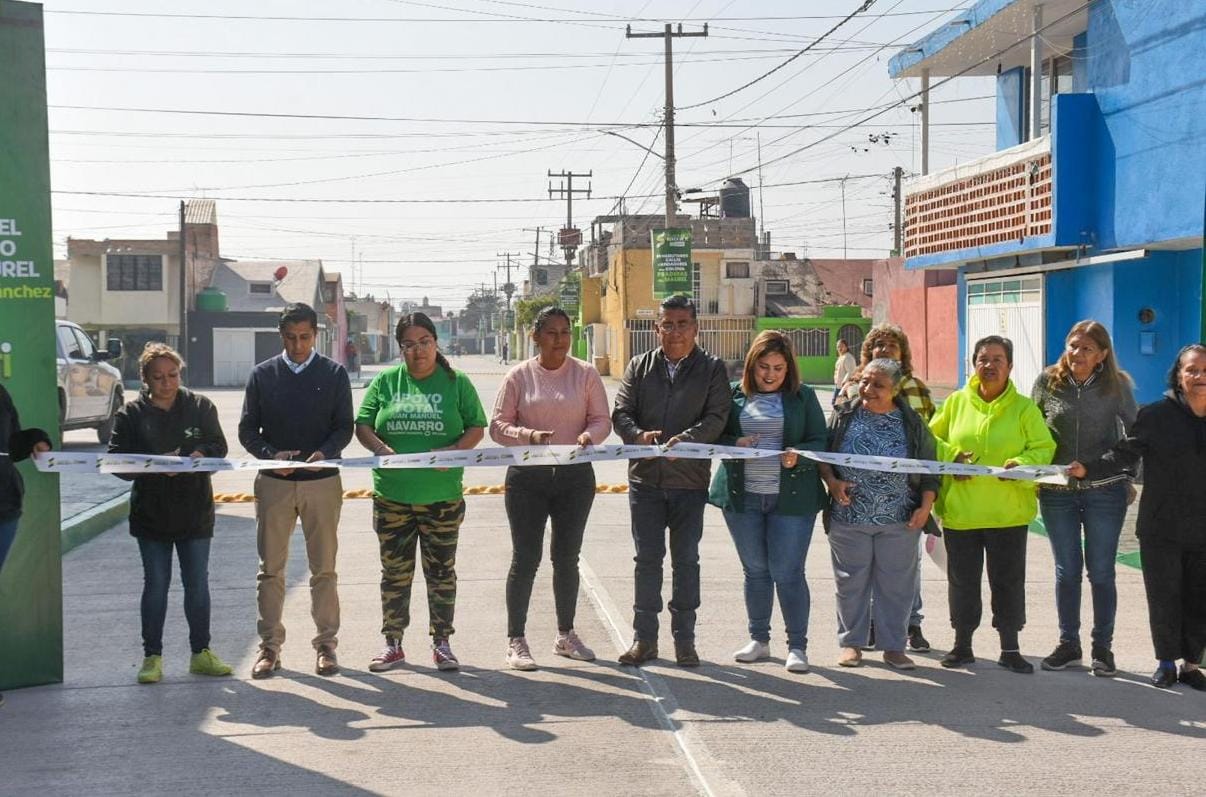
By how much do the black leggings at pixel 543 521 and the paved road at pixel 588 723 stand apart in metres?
0.40

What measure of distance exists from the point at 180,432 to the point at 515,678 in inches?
85.7

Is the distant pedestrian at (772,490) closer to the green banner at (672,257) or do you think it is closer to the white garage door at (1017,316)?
the white garage door at (1017,316)

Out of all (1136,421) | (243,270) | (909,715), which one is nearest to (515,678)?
(909,715)

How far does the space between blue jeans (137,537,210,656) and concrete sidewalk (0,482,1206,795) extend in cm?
22

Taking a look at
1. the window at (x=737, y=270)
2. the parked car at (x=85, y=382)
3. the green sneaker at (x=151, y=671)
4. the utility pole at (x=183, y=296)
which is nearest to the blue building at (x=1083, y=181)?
the green sneaker at (x=151, y=671)

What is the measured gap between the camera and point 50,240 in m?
7.30

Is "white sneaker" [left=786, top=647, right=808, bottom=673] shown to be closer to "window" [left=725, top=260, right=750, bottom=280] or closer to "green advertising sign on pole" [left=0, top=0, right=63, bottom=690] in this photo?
"green advertising sign on pole" [left=0, top=0, right=63, bottom=690]

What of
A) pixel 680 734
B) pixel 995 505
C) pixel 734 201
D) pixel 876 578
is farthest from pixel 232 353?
pixel 680 734

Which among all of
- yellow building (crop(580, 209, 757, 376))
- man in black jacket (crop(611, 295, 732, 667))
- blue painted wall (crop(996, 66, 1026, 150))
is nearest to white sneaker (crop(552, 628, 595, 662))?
man in black jacket (crop(611, 295, 732, 667))

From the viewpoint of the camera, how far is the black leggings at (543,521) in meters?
7.69

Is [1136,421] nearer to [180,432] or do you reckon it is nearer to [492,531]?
[180,432]

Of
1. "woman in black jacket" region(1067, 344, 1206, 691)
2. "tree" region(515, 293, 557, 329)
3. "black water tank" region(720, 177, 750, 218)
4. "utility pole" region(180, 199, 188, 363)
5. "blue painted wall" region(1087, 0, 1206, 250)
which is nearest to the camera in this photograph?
"woman in black jacket" region(1067, 344, 1206, 691)

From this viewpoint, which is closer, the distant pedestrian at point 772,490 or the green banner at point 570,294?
the distant pedestrian at point 772,490

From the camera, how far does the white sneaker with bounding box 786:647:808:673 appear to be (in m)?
7.48
